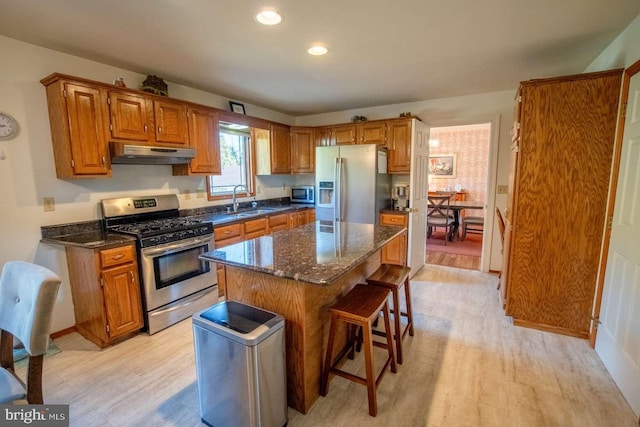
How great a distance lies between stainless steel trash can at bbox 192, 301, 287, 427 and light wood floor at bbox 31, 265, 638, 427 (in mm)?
253

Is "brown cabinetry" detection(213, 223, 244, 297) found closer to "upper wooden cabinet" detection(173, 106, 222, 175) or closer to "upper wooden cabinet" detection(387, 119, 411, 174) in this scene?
"upper wooden cabinet" detection(173, 106, 222, 175)

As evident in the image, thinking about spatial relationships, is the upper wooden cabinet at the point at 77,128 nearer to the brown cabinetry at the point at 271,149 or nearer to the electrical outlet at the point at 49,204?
the electrical outlet at the point at 49,204

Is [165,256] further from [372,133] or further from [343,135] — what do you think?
[372,133]

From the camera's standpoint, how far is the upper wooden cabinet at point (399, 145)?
4.03 metres

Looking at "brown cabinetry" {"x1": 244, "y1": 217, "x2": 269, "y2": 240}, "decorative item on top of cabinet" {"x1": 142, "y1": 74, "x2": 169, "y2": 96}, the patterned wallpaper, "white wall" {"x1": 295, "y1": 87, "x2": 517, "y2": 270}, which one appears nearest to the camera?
"decorative item on top of cabinet" {"x1": 142, "y1": 74, "x2": 169, "y2": 96}

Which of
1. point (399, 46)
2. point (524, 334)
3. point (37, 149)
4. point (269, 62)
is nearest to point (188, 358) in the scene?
point (37, 149)

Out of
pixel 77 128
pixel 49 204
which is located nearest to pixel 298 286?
pixel 77 128

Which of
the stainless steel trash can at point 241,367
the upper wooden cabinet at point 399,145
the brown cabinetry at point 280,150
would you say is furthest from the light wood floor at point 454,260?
the stainless steel trash can at point 241,367

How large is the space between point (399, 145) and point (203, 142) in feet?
8.31

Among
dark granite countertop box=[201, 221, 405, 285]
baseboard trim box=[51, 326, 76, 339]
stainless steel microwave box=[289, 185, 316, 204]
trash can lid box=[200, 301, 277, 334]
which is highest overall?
stainless steel microwave box=[289, 185, 316, 204]

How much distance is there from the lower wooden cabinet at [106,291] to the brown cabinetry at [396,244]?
2853mm

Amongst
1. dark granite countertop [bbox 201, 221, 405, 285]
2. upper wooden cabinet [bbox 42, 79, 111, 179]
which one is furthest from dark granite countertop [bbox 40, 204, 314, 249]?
dark granite countertop [bbox 201, 221, 405, 285]

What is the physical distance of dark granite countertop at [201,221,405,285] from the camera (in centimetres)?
151

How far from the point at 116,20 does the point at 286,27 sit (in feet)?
3.69
